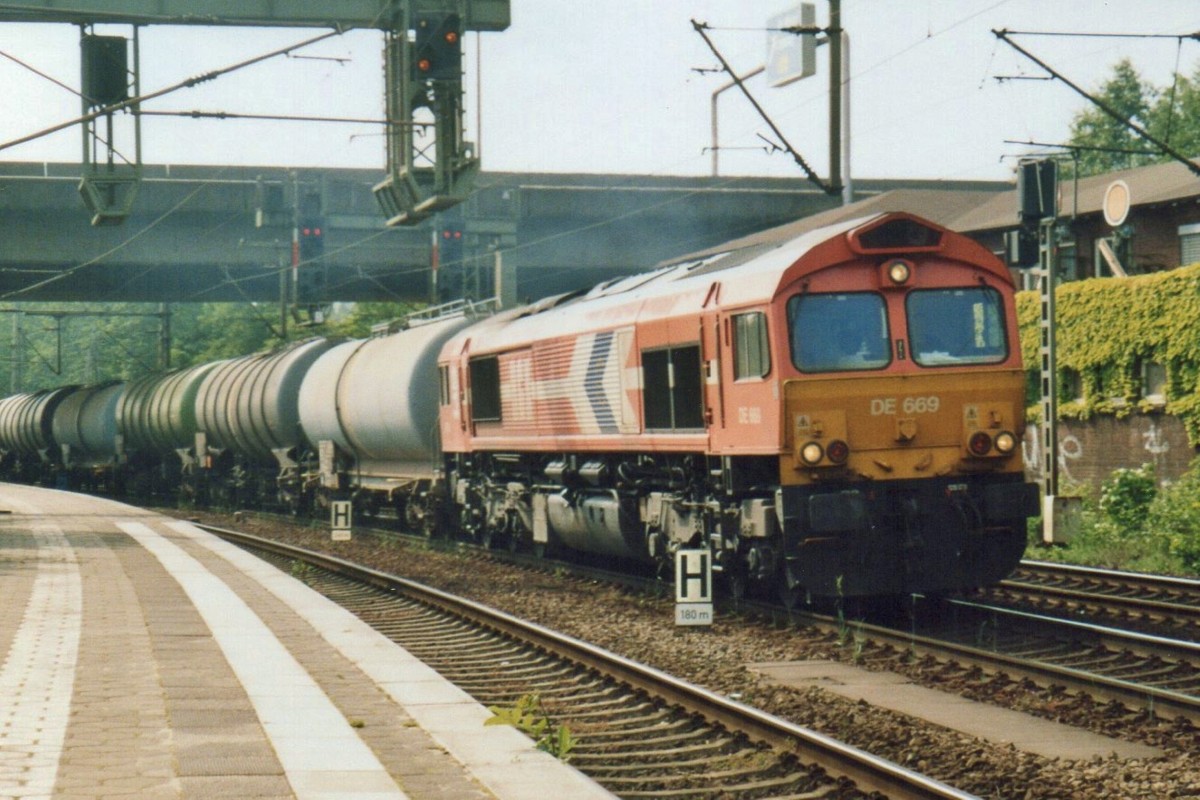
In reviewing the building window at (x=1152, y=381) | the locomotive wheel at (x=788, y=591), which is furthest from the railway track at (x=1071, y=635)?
the building window at (x=1152, y=381)

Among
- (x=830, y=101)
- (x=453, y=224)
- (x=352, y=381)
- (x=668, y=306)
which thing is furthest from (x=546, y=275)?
(x=668, y=306)

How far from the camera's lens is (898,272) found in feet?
47.6

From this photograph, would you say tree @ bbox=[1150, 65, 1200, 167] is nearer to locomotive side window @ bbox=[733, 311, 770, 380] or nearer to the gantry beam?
the gantry beam

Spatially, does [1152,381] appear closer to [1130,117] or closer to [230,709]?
[230,709]

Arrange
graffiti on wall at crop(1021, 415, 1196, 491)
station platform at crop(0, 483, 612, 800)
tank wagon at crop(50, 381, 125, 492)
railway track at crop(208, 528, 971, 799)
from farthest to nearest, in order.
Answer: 1. tank wagon at crop(50, 381, 125, 492)
2. graffiti on wall at crop(1021, 415, 1196, 491)
3. railway track at crop(208, 528, 971, 799)
4. station platform at crop(0, 483, 612, 800)

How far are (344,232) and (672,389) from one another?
38.3 meters

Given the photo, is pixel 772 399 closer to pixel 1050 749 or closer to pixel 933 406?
pixel 933 406

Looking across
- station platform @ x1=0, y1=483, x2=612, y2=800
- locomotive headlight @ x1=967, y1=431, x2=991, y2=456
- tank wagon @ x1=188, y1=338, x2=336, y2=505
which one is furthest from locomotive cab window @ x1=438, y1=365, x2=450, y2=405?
locomotive headlight @ x1=967, y1=431, x2=991, y2=456

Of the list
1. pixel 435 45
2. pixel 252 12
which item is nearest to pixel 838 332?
pixel 435 45

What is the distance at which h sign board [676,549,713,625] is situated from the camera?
42.3 ft

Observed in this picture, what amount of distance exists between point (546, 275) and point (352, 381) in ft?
91.8

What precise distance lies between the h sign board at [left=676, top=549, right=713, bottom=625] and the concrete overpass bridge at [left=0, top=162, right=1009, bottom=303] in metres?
31.0

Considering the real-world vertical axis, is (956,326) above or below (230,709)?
above

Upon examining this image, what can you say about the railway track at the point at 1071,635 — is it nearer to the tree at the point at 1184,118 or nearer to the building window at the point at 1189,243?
the building window at the point at 1189,243
